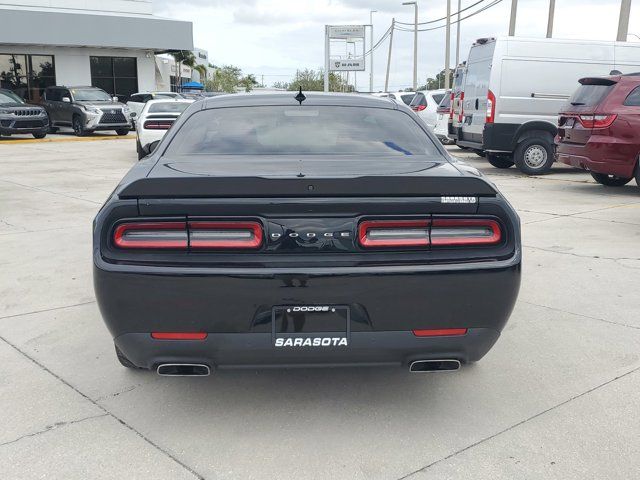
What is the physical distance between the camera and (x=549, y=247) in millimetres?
6910

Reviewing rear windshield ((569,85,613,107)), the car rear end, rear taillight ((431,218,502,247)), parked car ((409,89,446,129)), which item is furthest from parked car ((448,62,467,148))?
rear taillight ((431,218,502,247))

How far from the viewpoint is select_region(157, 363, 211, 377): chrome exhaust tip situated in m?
2.97

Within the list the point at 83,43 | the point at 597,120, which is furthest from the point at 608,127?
the point at 83,43

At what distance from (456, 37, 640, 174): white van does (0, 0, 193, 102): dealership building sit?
77.2 feet

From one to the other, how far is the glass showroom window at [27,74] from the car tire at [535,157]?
2643cm

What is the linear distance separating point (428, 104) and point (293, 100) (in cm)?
1549

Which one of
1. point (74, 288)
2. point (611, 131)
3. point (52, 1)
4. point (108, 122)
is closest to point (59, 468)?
point (74, 288)

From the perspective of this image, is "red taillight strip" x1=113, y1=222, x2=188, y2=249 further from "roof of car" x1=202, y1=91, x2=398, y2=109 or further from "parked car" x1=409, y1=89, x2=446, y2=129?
"parked car" x1=409, y1=89, x2=446, y2=129

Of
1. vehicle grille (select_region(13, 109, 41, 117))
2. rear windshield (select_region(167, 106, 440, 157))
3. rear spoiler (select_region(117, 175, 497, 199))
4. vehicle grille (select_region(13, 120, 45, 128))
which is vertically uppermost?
rear windshield (select_region(167, 106, 440, 157))

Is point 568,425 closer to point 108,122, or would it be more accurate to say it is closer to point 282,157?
point 282,157

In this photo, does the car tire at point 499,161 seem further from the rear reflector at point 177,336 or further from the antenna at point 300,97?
the rear reflector at point 177,336

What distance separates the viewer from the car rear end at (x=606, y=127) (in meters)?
9.86

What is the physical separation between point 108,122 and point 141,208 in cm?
2315

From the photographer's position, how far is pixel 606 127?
9898 millimetres
